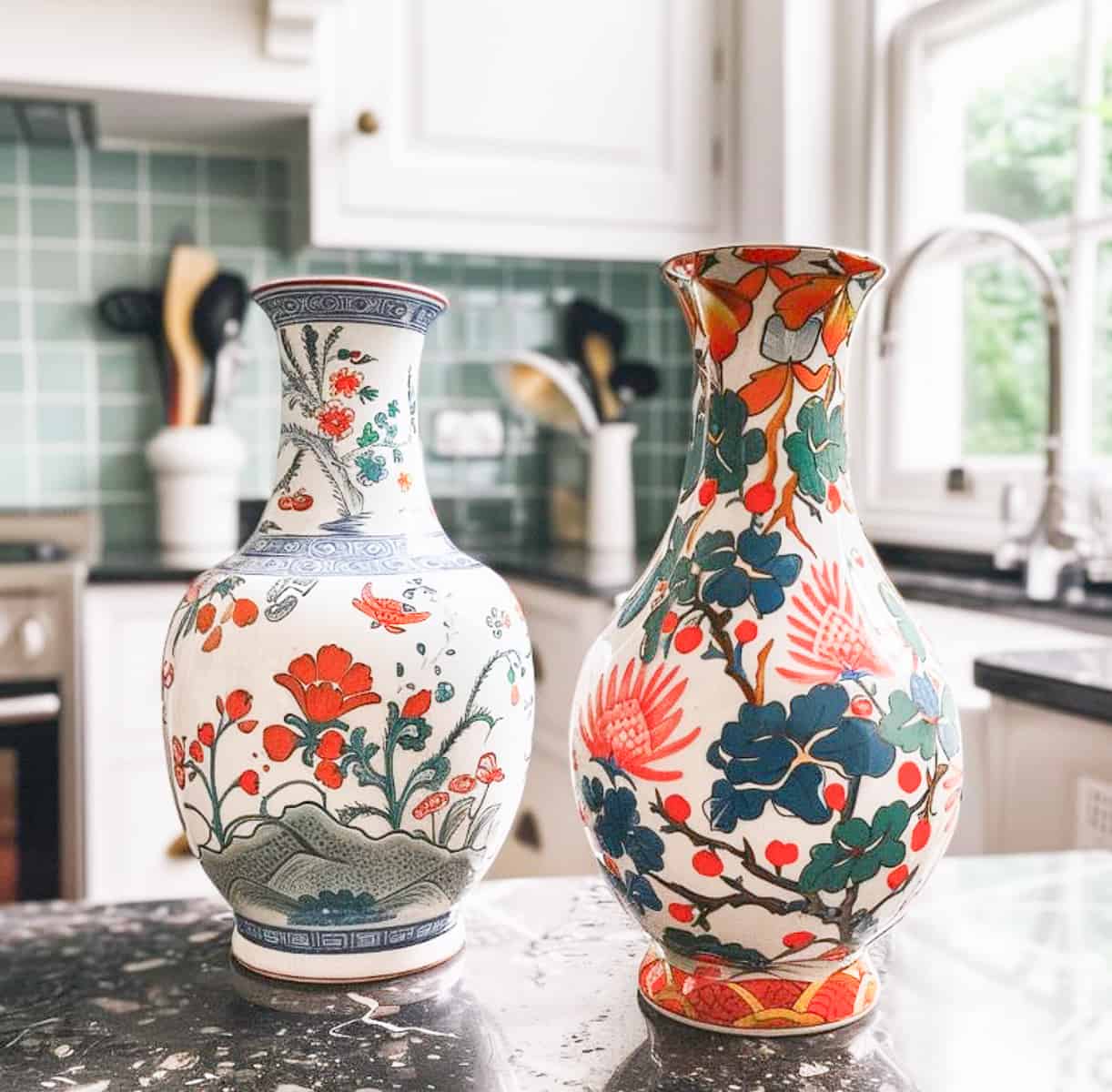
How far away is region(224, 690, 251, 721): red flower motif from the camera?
525 mm

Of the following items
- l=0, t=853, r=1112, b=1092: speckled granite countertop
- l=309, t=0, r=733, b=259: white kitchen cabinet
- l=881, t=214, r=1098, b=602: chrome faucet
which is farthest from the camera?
l=309, t=0, r=733, b=259: white kitchen cabinet

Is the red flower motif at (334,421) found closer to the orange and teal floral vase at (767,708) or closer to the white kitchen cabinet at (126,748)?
the orange and teal floral vase at (767,708)

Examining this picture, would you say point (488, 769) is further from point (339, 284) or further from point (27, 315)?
point (27, 315)

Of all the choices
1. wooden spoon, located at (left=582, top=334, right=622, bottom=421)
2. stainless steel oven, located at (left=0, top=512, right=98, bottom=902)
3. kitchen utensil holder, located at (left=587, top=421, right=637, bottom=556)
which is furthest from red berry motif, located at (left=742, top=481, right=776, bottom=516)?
wooden spoon, located at (left=582, top=334, right=622, bottom=421)

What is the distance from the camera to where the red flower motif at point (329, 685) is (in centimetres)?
52

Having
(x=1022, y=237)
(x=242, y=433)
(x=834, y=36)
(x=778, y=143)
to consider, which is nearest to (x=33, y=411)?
(x=242, y=433)

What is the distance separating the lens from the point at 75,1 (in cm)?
196

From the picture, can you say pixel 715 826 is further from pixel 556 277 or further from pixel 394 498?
pixel 556 277

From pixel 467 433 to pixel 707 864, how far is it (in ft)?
7.23

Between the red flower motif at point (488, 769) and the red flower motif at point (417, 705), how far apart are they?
4 centimetres

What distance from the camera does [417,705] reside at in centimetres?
52

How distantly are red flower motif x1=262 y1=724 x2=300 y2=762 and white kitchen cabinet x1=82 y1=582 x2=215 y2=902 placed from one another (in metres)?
1.50

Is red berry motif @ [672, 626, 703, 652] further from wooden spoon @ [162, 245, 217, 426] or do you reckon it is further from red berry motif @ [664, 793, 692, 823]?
wooden spoon @ [162, 245, 217, 426]

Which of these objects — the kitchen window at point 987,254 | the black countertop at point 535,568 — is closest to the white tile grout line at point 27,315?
the black countertop at point 535,568
